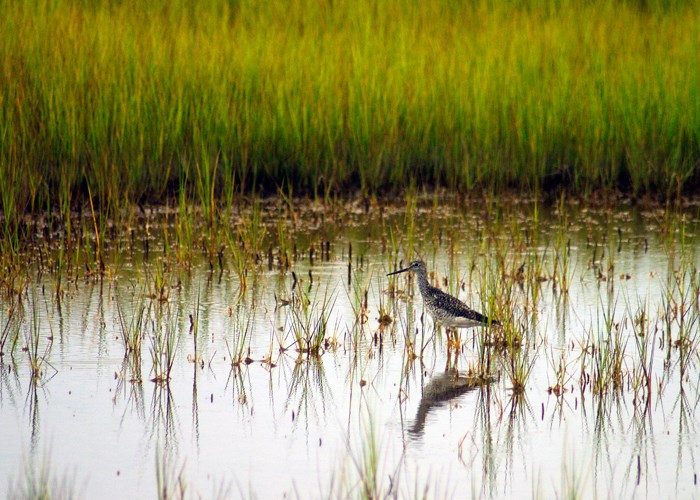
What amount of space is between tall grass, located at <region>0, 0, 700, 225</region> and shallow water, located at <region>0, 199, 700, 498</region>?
1.20m

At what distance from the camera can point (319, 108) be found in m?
10.1

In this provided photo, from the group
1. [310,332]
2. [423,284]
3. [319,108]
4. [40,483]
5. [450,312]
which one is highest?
[319,108]

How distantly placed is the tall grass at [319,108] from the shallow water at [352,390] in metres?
1.20

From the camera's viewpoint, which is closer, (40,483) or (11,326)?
(40,483)

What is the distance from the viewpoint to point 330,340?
619cm

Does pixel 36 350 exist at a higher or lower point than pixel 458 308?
lower

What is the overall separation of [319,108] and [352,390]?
16.6ft

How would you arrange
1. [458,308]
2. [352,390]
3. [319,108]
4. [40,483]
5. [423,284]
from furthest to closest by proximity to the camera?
[319,108]
[423,284]
[458,308]
[352,390]
[40,483]

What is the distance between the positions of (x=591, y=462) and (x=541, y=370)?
49.8 inches

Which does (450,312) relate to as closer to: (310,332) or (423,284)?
(423,284)

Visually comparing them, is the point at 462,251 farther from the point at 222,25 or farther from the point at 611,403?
the point at 222,25

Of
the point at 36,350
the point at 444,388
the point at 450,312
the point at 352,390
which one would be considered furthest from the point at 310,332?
the point at 36,350

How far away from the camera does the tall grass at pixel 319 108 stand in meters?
9.09

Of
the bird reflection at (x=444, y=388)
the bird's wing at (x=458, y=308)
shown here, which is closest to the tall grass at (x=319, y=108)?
the bird's wing at (x=458, y=308)
